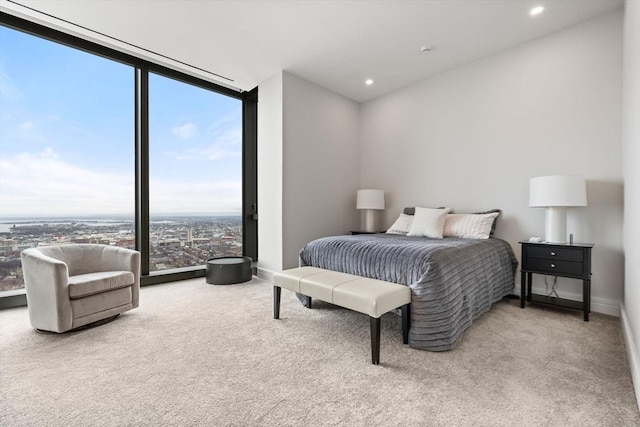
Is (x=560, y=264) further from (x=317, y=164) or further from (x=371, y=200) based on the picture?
(x=317, y=164)

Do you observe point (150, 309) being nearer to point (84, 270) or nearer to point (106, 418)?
point (84, 270)

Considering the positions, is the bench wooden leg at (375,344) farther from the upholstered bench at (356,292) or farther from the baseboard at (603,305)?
the baseboard at (603,305)

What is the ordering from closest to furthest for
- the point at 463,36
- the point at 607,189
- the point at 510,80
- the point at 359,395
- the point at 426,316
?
the point at 359,395 → the point at 426,316 → the point at 607,189 → the point at 463,36 → the point at 510,80

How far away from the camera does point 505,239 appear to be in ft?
10.9

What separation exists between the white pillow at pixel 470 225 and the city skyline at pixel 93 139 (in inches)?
128

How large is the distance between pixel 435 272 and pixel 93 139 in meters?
3.97

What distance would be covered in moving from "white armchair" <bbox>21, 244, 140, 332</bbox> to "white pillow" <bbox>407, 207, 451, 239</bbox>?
9.86 ft

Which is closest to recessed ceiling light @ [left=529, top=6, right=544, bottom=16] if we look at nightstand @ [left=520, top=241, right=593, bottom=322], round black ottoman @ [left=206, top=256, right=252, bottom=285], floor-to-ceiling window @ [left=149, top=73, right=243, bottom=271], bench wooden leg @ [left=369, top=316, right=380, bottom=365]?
nightstand @ [left=520, top=241, right=593, bottom=322]

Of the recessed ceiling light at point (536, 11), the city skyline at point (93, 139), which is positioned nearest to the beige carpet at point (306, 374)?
the city skyline at point (93, 139)

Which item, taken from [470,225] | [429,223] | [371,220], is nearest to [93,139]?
[371,220]

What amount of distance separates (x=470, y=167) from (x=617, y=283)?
5.90 ft

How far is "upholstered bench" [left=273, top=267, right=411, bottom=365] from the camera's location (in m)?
1.82

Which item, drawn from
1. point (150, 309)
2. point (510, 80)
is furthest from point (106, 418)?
point (510, 80)

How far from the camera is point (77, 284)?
2207mm
